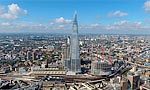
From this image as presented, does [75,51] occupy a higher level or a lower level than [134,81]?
higher

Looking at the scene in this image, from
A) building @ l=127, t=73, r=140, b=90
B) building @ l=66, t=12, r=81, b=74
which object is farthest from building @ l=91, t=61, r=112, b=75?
building @ l=127, t=73, r=140, b=90

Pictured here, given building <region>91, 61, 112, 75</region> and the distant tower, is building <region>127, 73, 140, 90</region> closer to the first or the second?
building <region>91, 61, 112, 75</region>

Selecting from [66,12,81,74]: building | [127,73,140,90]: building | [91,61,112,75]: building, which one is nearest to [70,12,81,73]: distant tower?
[66,12,81,74]: building

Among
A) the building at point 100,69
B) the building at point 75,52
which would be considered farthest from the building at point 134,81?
the building at point 75,52

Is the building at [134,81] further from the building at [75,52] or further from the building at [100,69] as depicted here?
the building at [75,52]

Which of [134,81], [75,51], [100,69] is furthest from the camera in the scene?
[100,69]

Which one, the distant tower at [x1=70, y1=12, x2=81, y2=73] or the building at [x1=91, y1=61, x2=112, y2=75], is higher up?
the distant tower at [x1=70, y1=12, x2=81, y2=73]

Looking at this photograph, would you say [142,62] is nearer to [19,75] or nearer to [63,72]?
[63,72]

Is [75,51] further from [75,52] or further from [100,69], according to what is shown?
[100,69]

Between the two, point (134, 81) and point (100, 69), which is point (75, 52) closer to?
point (100, 69)

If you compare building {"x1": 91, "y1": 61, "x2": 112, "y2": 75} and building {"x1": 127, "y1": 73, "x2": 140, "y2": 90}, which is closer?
building {"x1": 127, "y1": 73, "x2": 140, "y2": 90}

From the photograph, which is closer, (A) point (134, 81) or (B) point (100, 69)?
(A) point (134, 81)

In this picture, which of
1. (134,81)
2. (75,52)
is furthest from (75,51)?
(134,81)

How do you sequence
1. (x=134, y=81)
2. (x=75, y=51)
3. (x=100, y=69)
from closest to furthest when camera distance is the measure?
1. (x=134, y=81)
2. (x=75, y=51)
3. (x=100, y=69)
